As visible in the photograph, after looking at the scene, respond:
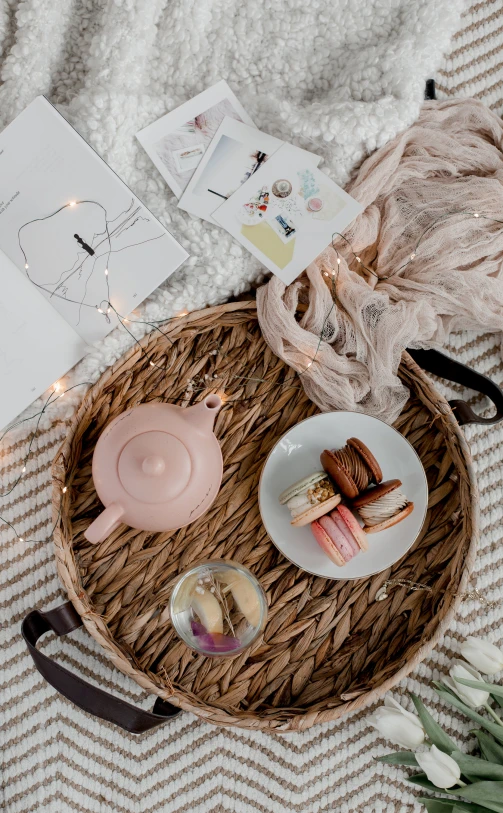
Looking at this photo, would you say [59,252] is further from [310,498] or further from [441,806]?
[441,806]

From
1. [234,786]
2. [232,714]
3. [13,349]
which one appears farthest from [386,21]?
[234,786]

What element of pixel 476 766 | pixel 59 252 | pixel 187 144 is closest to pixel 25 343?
pixel 59 252

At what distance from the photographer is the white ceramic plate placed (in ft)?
2.89

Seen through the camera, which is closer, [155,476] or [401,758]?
[155,476]

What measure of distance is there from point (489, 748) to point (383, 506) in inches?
16.4

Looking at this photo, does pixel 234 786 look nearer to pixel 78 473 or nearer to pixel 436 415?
pixel 78 473

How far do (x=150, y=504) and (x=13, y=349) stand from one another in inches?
13.8

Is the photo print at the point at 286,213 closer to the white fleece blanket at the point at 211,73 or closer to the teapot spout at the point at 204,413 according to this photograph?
the white fleece blanket at the point at 211,73

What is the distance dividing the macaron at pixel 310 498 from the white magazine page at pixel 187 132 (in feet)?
1.57

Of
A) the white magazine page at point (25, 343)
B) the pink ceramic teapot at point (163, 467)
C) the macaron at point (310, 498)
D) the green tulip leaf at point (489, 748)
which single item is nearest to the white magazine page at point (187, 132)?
the white magazine page at point (25, 343)

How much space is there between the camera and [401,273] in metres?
0.97

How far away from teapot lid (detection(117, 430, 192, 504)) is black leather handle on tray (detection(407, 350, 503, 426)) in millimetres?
435

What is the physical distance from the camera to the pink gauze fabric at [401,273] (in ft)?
3.00

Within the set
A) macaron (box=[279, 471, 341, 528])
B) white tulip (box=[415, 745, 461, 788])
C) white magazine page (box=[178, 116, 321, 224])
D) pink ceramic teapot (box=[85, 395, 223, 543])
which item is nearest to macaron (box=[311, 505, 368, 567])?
macaron (box=[279, 471, 341, 528])
